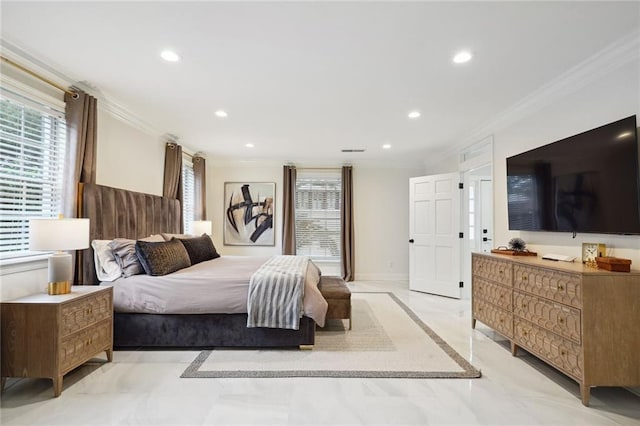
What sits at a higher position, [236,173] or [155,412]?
[236,173]

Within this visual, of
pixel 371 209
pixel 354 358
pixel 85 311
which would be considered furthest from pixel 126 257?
pixel 371 209

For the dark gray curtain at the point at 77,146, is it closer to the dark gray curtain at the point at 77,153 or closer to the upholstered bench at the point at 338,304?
the dark gray curtain at the point at 77,153

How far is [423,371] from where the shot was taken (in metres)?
2.44

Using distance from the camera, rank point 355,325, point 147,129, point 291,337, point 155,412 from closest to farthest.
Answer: point 155,412 → point 291,337 → point 355,325 → point 147,129

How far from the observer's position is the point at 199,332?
2.84 meters

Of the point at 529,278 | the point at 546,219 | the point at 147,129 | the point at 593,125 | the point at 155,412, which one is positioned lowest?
the point at 155,412

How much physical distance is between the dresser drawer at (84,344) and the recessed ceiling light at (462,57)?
3573 millimetres

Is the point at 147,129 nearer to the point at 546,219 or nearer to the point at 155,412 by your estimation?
the point at 155,412

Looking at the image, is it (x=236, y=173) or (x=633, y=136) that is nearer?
(x=633, y=136)

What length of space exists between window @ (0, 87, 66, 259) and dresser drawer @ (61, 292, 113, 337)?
70cm

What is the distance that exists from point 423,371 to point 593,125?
2.48 m

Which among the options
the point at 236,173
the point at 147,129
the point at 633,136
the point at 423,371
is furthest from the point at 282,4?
the point at 236,173

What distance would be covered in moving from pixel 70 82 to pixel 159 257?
1.83 metres

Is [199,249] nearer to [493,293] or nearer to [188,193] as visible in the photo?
[188,193]
